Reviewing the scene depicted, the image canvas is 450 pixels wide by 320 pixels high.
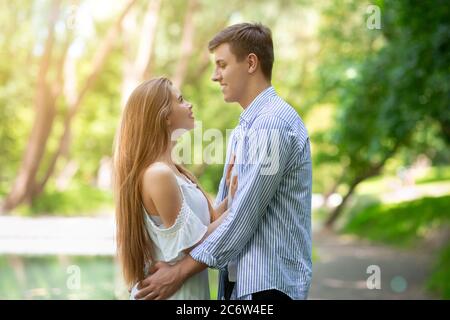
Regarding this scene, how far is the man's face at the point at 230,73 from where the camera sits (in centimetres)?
249

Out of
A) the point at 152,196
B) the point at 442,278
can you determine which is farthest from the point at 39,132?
the point at 152,196

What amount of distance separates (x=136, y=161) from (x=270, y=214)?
49 cm

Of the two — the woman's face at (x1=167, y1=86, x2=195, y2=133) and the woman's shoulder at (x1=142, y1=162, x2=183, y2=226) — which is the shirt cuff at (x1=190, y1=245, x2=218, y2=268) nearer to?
the woman's shoulder at (x1=142, y1=162, x2=183, y2=226)

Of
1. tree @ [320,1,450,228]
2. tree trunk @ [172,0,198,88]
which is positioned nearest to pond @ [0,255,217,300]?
tree @ [320,1,450,228]

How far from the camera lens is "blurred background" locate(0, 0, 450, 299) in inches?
340

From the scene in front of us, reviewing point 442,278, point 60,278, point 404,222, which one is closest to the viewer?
point 442,278

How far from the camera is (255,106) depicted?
8.23ft

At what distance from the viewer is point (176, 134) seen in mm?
2531

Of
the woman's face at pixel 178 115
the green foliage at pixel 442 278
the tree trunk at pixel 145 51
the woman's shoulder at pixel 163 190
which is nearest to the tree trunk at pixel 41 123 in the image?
the tree trunk at pixel 145 51

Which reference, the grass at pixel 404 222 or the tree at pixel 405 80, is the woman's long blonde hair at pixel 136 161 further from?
the grass at pixel 404 222

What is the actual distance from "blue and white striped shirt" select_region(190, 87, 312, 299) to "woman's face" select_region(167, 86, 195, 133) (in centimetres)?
22

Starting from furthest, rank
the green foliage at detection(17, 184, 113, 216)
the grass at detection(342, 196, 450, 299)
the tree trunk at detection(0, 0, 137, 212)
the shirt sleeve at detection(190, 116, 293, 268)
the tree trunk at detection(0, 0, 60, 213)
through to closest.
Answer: the green foliage at detection(17, 184, 113, 216) → the tree trunk at detection(0, 0, 60, 213) → the tree trunk at detection(0, 0, 137, 212) → the grass at detection(342, 196, 450, 299) → the shirt sleeve at detection(190, 116, 293, 268)

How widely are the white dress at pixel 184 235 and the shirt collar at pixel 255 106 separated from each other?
308 millimetres

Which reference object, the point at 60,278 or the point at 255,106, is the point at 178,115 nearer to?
the point at 255,106
